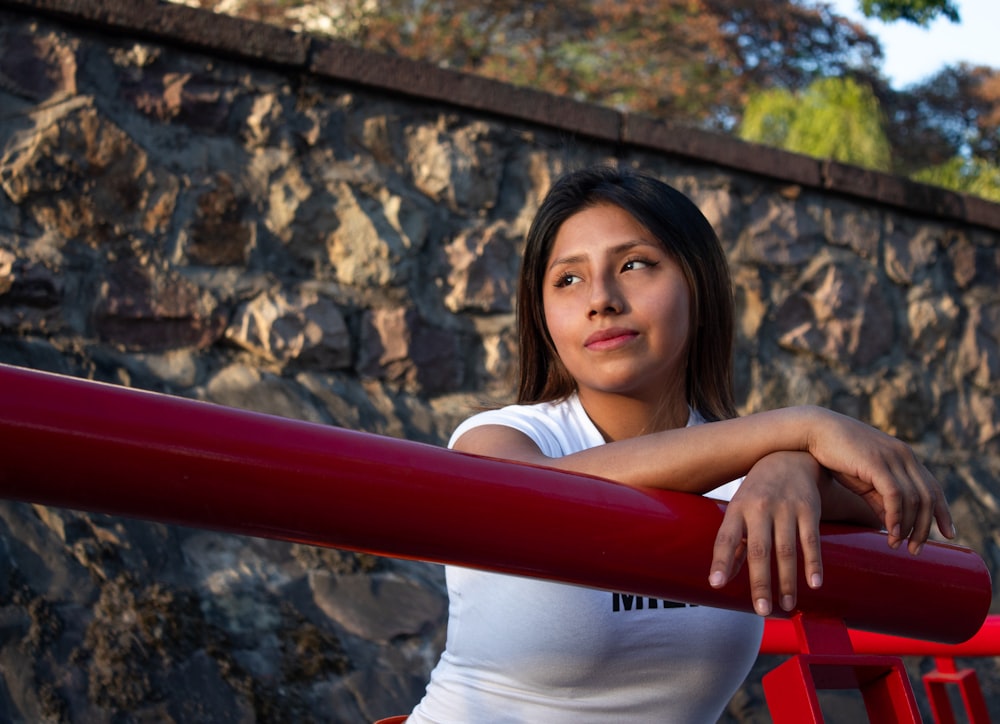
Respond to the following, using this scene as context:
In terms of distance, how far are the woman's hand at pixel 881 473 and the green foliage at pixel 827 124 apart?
182 inches

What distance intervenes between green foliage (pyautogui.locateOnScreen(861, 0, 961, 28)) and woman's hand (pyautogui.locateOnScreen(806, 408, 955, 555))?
5.01 meters

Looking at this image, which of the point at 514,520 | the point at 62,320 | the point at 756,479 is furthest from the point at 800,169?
the point at 514,520

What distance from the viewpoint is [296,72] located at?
9.42 ft

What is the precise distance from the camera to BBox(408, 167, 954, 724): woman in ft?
3.10

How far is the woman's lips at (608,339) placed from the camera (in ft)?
4.92

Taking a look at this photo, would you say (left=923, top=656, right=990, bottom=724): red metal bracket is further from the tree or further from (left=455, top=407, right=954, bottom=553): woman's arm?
the tree

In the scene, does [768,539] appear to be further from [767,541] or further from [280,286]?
[280,286]

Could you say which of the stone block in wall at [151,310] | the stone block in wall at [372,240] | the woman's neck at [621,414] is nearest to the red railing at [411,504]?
the woman's neck at [621,414]

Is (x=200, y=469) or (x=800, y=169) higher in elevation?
(x=800, y=169)

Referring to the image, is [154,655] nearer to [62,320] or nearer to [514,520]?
[62,320]

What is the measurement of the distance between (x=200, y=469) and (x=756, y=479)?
18.6 inches

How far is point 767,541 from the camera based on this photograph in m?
0.82

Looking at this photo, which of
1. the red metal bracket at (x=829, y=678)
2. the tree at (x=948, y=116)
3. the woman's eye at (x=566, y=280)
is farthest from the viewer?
the tree at (x=948, y=116)

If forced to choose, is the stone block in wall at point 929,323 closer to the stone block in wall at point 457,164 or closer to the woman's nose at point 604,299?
the stone block in wall at point 457,164
